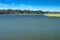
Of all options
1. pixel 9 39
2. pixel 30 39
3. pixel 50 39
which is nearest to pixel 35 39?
pixel 30 39

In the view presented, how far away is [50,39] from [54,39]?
0.21m

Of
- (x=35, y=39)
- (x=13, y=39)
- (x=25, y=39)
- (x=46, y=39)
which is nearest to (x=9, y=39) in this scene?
(x=13, y=39)

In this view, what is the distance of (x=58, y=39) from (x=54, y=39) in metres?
0.21

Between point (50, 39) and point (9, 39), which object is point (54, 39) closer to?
point (50, 39)

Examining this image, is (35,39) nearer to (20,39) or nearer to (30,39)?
(30,39)

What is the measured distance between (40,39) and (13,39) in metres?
1.45

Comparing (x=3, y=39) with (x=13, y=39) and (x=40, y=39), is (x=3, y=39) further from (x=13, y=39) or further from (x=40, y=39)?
(x=40, y=39)

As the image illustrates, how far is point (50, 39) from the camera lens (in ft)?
23.8

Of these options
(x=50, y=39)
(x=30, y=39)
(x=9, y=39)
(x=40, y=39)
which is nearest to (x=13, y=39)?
(x=9, y=39)

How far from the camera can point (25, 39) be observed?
7277mm

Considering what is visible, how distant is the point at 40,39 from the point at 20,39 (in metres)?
1.08

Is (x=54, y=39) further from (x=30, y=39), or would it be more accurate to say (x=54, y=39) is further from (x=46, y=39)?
(x=30, y=39)

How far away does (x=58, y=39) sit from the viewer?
719 cm

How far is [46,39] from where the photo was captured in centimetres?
724
